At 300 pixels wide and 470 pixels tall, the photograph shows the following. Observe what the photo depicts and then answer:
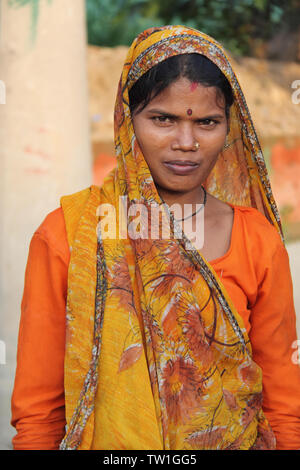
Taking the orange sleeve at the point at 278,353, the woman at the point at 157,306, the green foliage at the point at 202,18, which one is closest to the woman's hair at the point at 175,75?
the woman at the point at 157,306

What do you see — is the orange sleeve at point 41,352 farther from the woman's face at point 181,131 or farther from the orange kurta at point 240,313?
the woman's face at point 181,131

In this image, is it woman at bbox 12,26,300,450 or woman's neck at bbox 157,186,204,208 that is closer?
woman at bbox 12,26,300,450

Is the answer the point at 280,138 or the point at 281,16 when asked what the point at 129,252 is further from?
the point at 281,16

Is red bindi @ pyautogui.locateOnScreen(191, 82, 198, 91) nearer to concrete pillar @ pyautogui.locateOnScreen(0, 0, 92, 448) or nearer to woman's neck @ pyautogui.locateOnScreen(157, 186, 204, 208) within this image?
woman's neck @ pyautogui.locateOnScreen(157, 186, 204, 208)

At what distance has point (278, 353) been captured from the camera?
173 cm

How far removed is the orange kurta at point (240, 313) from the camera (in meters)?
1.54

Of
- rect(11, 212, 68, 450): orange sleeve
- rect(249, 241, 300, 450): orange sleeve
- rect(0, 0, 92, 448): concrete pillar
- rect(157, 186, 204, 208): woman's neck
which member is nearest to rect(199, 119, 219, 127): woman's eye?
rect(157, 186, 204, 208): woman's neck

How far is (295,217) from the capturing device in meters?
7.68

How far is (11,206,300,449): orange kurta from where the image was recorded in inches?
60.5

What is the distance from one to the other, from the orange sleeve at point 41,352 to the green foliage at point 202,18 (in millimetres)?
7075

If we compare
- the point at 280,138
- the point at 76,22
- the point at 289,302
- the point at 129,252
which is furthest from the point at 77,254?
the point at 280,138

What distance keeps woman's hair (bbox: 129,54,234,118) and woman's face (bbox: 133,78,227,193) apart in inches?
0.6

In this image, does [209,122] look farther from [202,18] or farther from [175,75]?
[202,18]

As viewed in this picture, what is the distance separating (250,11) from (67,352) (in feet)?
25.9
